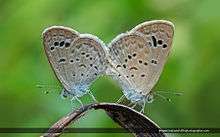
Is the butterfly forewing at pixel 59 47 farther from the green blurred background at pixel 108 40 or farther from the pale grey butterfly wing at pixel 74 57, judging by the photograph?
the green blurred background at pixel 108 40

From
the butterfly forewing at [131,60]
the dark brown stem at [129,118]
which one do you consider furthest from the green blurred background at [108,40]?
the dark brown stem at [129,118]

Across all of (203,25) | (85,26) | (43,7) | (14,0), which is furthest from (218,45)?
(14,0)

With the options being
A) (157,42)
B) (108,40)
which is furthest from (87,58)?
(108,40)

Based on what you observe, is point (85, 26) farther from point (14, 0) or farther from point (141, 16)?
point (14, 0)

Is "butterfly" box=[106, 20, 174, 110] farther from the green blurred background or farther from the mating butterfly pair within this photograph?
the green blurred background

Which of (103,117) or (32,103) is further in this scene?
(32,103)

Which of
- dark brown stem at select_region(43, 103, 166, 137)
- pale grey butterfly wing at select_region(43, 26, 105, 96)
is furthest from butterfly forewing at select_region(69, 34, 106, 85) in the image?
dark brown stem at select_region(43, 103, 166, 137)

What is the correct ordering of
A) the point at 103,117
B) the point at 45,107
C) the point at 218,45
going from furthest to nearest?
the point at 218,45
the point at 45,107
the point at 103,117
